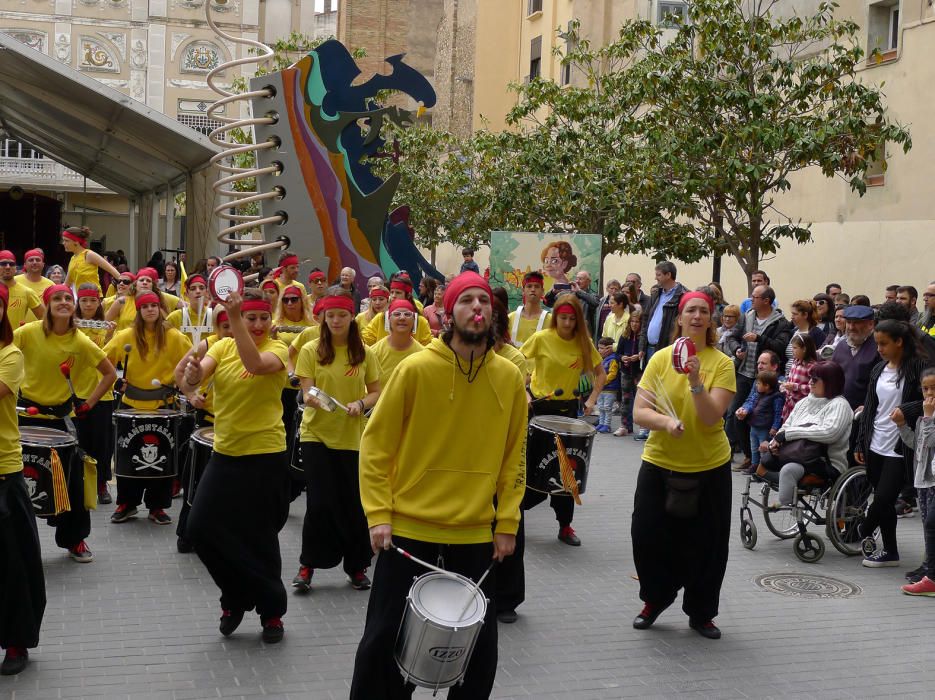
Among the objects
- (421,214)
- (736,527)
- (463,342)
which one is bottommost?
(736,527)

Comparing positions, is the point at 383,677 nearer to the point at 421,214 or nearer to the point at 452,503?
the point at 452,503

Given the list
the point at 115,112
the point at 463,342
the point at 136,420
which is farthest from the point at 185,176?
the point at 463,342

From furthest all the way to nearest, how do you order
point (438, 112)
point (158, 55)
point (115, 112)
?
point (158, 55), point (438, 112), point (115, 112)

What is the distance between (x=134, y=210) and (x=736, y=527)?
36.3 metres

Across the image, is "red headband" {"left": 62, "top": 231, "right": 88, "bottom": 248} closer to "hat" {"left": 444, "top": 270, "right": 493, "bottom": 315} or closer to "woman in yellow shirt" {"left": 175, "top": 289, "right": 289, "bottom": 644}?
"woman in yellow shirt" {"left": 175, "top": 289, "right": 289, "bottom": 644}

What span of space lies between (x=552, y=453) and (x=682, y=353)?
A: 2.60m

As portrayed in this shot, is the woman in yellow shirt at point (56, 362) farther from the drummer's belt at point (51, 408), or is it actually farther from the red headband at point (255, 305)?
the red headband at point (255, 305)

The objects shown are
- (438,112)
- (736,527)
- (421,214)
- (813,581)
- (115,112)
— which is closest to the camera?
(813,581)

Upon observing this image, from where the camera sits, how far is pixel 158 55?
2270 inches

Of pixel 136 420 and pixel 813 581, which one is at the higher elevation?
pixel 136 420

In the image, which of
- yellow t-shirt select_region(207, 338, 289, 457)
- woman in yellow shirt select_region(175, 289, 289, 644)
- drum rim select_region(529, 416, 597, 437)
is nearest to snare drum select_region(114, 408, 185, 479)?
woman in yellow shirt select_region(175, 289, 289, 644)

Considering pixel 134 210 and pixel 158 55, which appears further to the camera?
pixel 158 55

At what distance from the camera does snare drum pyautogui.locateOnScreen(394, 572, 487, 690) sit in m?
4.64

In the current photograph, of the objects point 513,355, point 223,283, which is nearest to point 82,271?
point 513,355
